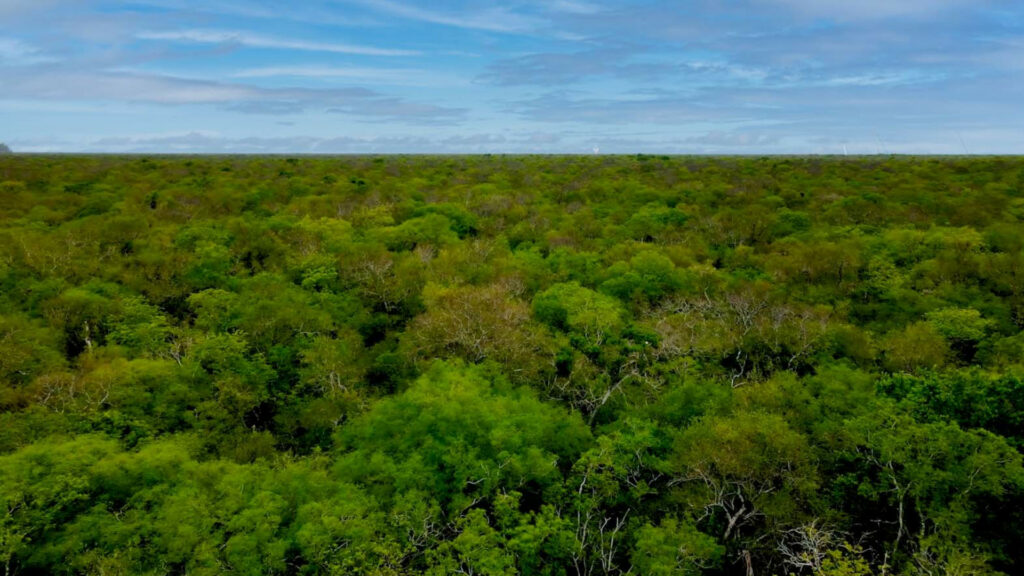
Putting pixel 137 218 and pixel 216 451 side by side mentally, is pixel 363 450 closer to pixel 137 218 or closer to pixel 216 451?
pixel 216 451

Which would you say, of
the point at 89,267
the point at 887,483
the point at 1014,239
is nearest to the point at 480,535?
the point at 887,483

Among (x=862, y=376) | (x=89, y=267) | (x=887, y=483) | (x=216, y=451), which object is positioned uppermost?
(x=89, y=267)

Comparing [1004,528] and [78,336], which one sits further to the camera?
[78,336]

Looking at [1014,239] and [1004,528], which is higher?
[1014,239]

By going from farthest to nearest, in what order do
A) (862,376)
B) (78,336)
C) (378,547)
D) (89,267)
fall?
1. (89,267)
2. (78,336)
3. (862,376)
4. (378,547)

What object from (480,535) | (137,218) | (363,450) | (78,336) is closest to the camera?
(480,535)

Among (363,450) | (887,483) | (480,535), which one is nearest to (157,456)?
(363,450)
